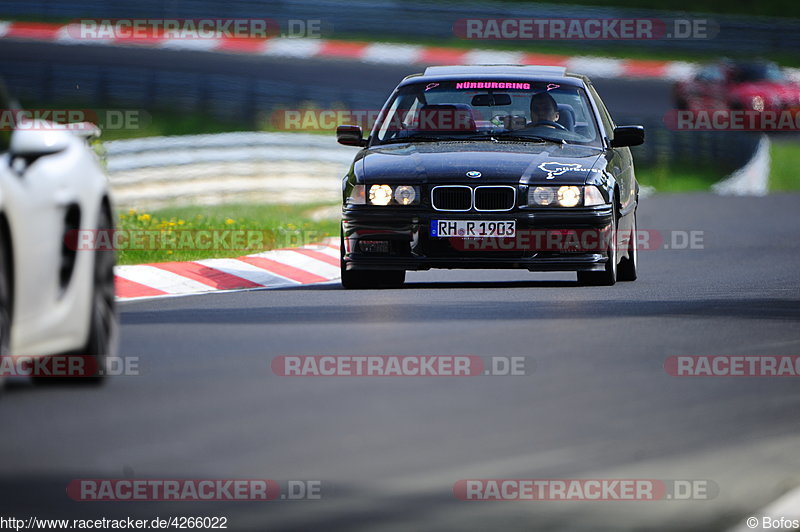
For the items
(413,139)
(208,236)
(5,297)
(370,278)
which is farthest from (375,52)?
(5,297)

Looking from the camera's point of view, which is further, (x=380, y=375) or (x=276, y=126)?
(x=276, y=126)

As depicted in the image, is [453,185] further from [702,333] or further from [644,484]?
[644,484]

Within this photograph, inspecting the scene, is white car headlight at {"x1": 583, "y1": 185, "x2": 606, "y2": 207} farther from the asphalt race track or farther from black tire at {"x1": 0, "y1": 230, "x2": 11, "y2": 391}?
black tire at {"x1": 0, "y1": 230, "x2": 11, "y2": 391}

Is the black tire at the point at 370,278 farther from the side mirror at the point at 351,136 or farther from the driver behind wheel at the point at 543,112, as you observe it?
the driver behind wheel at the point at 543,112

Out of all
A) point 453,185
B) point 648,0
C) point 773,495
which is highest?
point 648,0

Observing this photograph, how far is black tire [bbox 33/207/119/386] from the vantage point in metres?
8.55

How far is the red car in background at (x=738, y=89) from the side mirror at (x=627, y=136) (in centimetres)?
2333

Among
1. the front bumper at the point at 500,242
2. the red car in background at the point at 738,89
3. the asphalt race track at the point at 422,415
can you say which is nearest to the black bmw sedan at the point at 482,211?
the front bumper at the point at 500,242

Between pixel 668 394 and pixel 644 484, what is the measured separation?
201 centimetres

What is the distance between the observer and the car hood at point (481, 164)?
523 inches

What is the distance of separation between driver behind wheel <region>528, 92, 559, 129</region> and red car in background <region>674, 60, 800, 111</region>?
76.2ft

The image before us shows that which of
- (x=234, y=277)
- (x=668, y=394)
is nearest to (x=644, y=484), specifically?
(x=668, y=394)

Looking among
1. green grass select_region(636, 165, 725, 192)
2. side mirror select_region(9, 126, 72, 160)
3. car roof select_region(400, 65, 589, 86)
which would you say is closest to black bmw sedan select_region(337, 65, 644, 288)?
car roof select_region(400, 65, 589, 86)

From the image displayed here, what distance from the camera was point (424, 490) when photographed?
634 cm
